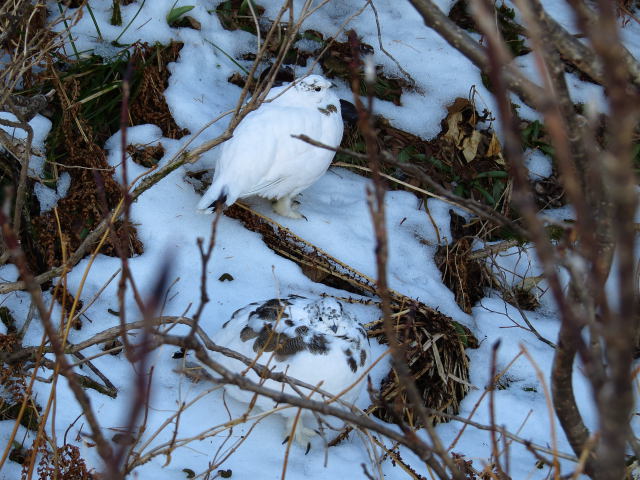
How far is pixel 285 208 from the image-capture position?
3.41m

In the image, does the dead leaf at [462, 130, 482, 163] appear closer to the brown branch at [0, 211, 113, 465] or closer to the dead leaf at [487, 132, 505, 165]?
the dead leaf at [487, 132, 505, 165]

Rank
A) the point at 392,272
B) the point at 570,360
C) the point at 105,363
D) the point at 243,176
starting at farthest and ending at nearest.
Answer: the point at 392,272
the point at 243,176
the point at 105,363
the point at 570,360

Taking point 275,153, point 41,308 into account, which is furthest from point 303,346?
point 41,308

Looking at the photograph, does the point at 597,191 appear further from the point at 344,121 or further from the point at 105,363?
the point at 344,121

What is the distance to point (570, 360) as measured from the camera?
4.25 ft

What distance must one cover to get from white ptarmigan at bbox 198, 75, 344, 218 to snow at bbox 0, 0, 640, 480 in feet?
0.78

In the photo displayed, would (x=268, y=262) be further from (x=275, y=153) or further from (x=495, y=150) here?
(x=495, y=150)

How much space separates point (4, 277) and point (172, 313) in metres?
0.64

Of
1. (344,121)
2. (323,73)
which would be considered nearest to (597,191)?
(344,121)

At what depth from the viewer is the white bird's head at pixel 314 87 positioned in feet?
11.1

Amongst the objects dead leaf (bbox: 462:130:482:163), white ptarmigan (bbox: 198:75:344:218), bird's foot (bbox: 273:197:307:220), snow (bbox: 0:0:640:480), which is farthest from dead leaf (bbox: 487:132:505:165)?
bird's foot (bbox: 273:197:307:220)

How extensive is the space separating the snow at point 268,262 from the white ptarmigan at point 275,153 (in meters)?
0.24

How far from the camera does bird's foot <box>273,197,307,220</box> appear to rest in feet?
11.1

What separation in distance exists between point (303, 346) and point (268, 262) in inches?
33.8
